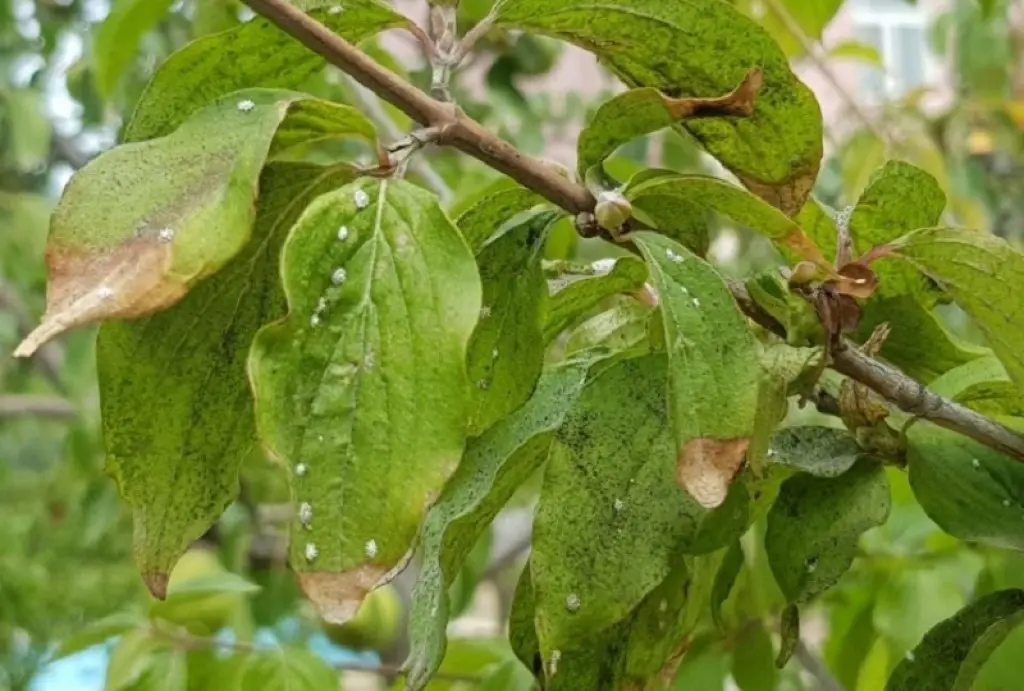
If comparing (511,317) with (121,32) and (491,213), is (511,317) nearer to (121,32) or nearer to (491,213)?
(491,213)

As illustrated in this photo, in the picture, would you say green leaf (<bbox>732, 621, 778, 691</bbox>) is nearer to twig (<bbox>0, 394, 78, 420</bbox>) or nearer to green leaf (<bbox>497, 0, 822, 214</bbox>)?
green leaf (<bbox>497, 0, 822, 214</bbox>)

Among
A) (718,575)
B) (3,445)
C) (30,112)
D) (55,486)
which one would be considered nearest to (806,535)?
(718,575)

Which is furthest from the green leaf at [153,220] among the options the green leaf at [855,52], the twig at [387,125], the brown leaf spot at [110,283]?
the green leaf at [855,52]

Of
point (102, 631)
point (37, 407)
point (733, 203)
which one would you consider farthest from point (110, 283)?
point (37, 407)

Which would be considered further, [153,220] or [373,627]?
[373,627]

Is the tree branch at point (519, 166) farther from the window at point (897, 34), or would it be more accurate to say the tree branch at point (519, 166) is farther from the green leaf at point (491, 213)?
the window at point (897, 34)

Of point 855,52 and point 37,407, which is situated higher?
point 855,52
